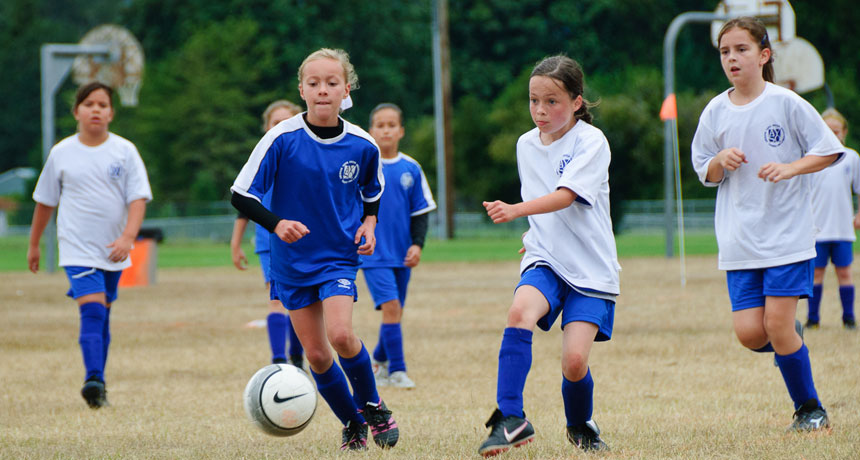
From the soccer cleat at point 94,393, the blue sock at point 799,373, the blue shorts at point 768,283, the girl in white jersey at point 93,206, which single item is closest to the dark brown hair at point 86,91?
the girl in white jersey at point 93,206

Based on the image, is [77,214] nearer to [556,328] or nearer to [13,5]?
[556,328]

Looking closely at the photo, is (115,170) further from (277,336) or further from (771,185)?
(771,185)

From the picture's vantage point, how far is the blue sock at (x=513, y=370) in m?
4.67

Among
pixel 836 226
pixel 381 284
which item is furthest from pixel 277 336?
pixel 836 226

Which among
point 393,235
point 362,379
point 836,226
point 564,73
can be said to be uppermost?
point 564,73

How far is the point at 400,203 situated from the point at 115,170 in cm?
208

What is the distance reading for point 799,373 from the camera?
5.56 metres

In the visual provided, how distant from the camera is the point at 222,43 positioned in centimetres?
5303

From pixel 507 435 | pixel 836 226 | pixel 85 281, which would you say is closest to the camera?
pixel 507 435

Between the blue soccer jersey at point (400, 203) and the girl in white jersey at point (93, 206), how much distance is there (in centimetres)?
176

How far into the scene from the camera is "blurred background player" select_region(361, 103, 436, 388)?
325 inches

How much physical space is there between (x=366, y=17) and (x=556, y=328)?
46.6 metres

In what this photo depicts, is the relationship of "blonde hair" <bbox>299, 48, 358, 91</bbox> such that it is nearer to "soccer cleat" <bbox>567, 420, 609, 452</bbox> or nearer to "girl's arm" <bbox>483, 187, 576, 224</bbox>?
"girl's arm" <bbox>483, 187, 576, 224</bbox>

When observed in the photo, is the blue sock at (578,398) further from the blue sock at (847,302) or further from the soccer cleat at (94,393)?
the blue sock at (847,302)
